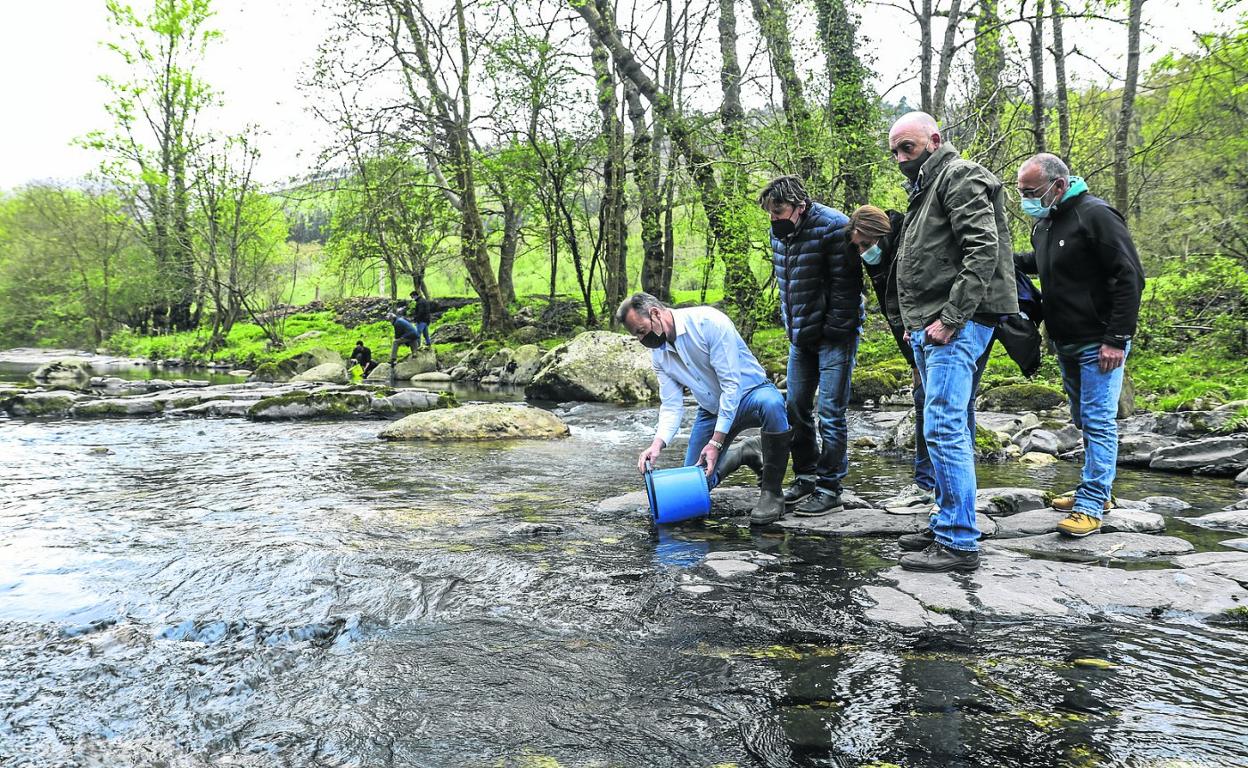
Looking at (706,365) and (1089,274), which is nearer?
(1089,274)

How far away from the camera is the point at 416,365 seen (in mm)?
23453

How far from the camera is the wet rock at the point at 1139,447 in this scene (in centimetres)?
766

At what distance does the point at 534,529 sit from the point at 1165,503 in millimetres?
4807

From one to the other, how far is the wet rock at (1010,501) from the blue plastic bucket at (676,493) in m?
2.02

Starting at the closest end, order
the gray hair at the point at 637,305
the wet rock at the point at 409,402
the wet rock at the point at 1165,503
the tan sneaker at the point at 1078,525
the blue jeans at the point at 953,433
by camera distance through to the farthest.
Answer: the blue jeans at the point at 953,433 < the tan sneaker at the point at 1078,525 < the gray hair at the point at 637,305 < the wet rock at the point at 1165,503 < the wet rock at the point at 409,402

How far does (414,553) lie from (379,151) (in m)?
20.4

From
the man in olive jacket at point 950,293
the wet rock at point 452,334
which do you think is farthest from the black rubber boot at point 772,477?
the wet rock at point 452,334

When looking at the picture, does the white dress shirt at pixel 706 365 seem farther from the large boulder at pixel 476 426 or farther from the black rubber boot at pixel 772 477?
the large boulder at pixel 476 426

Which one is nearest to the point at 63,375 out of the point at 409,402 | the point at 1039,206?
the point at 409,402

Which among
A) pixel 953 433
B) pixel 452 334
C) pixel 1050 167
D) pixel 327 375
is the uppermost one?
pixel 1050 167

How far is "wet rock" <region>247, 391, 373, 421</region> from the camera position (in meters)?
13.0

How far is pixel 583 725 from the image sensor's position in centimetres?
260

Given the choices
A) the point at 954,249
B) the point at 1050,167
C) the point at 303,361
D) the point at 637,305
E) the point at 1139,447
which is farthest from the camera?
the point at 303,361

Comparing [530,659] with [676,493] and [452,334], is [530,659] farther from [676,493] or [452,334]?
[452,334]
